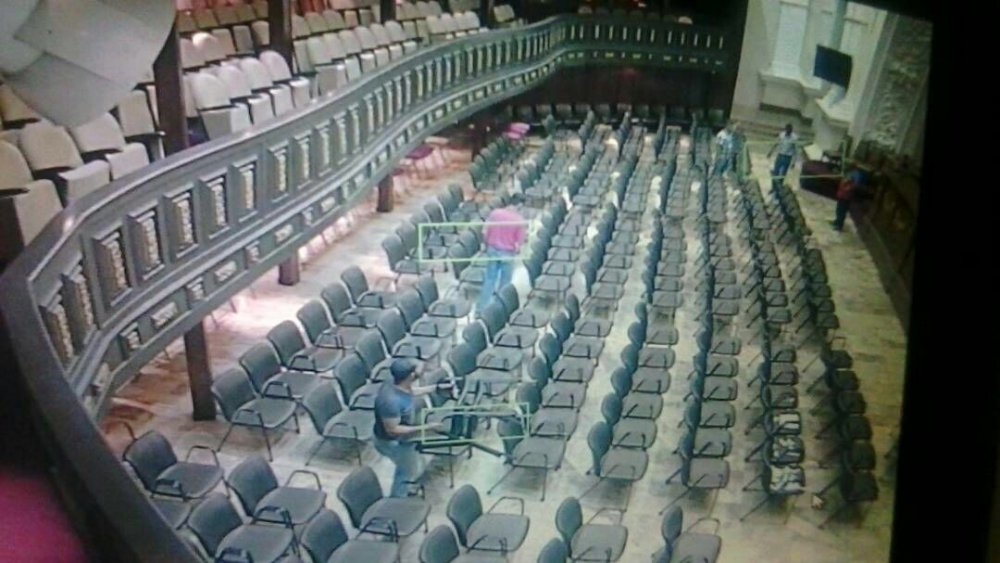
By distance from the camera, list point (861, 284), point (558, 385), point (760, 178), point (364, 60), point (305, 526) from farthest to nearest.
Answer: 1. point (760, 178)
2. point (861, 284)
3. point (364, 60)
4. point (558, 385)
5. point (305, 526)

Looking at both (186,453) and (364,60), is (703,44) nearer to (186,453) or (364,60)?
(364,60)

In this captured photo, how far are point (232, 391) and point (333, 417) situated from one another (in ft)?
2.17

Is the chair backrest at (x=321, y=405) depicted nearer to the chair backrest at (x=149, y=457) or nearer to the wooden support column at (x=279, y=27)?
the chair backrest at (x=149, y=457)

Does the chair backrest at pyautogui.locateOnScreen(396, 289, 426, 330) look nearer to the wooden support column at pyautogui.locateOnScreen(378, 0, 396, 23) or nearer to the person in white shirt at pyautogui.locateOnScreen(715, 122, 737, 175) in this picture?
the wooden support column at pyautogui.locateOnScreen(378, 0, 396, 23)

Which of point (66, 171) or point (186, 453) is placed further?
point (186, 453)

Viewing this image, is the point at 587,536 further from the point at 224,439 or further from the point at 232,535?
the point at 224,439

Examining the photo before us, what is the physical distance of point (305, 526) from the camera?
16.7 ft

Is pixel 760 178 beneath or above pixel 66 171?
beneath

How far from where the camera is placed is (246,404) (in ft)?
21.0

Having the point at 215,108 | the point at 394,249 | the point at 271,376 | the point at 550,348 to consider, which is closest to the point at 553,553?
the point at 271,376

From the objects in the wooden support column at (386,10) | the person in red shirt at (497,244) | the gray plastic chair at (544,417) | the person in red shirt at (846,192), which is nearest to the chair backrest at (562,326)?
the person in red shirt at (497,244)

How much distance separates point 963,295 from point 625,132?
46.1 feet

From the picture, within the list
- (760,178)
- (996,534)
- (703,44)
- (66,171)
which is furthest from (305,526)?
(703,44)

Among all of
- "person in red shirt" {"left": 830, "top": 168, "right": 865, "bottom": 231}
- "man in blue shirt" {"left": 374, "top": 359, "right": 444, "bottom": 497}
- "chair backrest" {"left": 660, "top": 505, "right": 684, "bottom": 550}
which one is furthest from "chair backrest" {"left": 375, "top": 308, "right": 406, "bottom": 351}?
"person in red shirt" {"left": 830, "top": 168, "right": 865, "bottom": 231}
